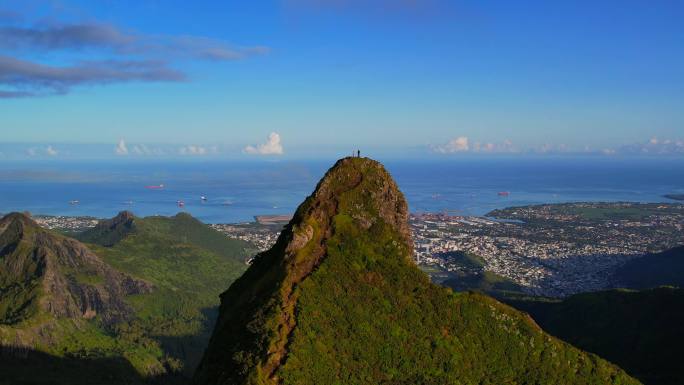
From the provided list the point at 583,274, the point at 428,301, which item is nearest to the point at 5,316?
the point at 428,301

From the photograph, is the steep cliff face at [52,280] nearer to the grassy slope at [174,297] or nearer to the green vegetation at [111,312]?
the green vegetation at [111,312]

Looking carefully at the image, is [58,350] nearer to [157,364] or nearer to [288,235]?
[157,364]

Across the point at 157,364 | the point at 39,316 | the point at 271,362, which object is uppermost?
the point at 271,362

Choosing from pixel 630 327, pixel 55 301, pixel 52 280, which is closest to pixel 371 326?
pixel 630 327

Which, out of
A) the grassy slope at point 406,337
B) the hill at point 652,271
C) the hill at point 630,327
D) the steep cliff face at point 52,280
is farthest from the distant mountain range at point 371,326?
the hill at point 652,271

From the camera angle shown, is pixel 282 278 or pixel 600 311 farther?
pixel 600 311

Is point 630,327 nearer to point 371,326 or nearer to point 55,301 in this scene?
point 371,326

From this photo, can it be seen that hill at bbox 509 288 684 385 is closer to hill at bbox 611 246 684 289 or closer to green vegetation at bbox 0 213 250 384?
hill at bbox 611 246 684 289
